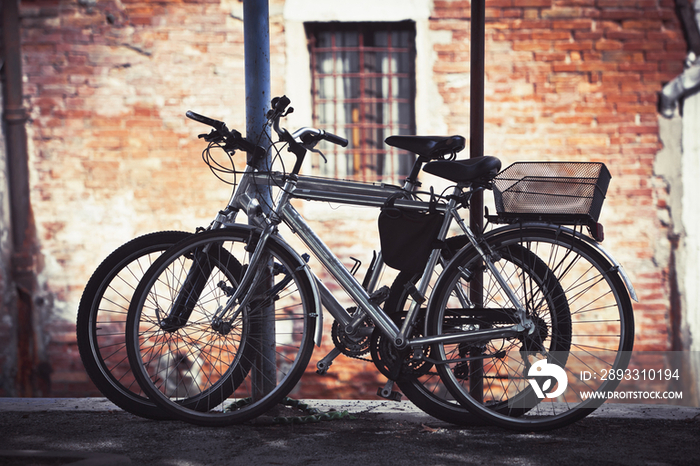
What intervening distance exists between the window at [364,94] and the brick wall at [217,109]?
1.12ft

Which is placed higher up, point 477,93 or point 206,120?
point 477,93

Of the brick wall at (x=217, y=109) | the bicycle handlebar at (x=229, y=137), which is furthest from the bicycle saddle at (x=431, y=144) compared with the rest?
the brick wall at (x=217, y=109)

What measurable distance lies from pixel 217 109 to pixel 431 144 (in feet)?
8.87

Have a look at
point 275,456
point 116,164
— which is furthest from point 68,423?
point 116,164

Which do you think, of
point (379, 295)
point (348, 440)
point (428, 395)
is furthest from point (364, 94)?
point (348, 440)

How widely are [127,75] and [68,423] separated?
303 cm

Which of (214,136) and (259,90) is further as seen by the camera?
(259,90)

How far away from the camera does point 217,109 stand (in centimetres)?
474

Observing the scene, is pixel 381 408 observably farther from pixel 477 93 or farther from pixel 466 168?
pixel 477 93

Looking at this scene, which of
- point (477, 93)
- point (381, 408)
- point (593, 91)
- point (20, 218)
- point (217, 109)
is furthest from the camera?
point (20, 218)

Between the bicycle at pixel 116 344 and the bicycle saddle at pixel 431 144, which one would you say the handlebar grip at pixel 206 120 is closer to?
the bicycle at pixel 116 344

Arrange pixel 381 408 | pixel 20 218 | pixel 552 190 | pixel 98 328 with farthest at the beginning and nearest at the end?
1. pixel 20 218
2. pixel 381 408
3. pixel 98 328
4. pixel 552 190

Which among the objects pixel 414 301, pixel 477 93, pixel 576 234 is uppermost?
pixel 477 93

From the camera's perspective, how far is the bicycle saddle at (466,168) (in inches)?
95.2
